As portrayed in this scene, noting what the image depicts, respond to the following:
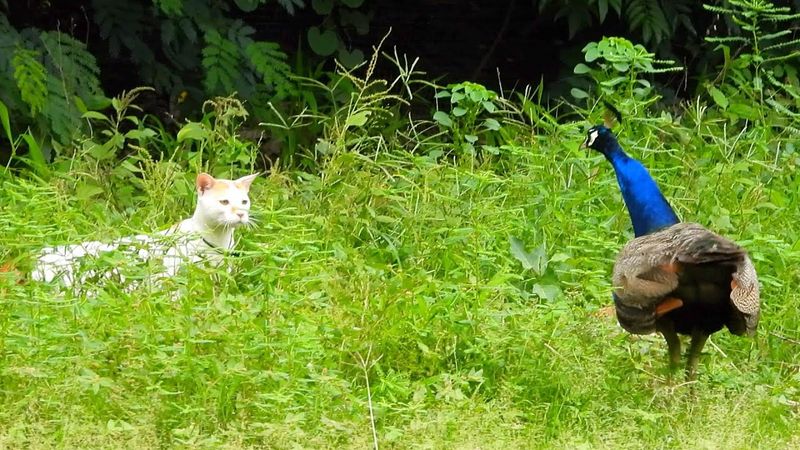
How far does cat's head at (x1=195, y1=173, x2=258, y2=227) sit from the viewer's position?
6.18 m

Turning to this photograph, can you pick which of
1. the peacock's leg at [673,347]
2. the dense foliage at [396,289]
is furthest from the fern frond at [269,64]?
the peacock's leg at [673,347]

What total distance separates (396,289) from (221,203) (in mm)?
1082

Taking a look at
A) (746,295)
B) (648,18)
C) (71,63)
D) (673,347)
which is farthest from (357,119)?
(746,295)

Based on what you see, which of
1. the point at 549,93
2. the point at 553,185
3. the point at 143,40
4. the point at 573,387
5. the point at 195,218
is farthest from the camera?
the point at 549,93

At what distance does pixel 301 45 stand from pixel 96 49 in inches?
47.9

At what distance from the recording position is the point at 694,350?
529 centimetres

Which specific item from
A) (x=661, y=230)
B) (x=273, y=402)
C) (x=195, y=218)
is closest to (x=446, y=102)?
(x=195, y=218)

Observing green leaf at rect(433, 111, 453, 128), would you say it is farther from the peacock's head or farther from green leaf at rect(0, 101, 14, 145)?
green leaf at rect(0, 101, 14, 145)

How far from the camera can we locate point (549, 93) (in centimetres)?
855

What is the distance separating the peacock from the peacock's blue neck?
0.13 m

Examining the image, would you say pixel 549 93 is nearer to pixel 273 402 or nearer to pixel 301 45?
pixel 301 45

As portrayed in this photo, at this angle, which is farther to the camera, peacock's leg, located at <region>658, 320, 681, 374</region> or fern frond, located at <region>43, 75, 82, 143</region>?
fern frond, located at <region>43, 75, 82, 143</region>

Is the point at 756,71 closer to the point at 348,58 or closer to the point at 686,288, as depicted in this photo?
the point at 348,58

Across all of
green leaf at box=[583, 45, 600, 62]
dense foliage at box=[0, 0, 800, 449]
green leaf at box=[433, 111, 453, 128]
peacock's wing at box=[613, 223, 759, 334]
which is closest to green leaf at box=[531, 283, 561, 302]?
dense foliage at box=[0, 0, 800, 449]
